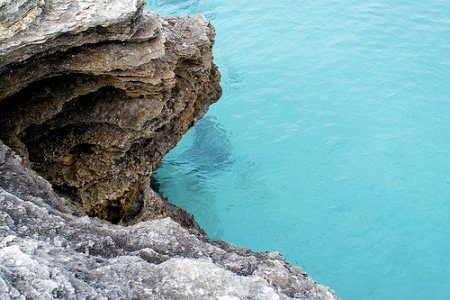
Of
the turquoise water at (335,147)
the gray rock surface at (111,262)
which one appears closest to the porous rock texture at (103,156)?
the gray rock surface at (111,262)

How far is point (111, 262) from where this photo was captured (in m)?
3.64

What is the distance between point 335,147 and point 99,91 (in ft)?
17.9

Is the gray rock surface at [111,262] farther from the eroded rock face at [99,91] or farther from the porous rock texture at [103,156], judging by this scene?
the eroded rock face at [99,91]

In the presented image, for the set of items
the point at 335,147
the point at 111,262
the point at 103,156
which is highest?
the point at 111,262

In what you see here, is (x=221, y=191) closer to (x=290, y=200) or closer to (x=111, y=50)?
(x=290, y=200)

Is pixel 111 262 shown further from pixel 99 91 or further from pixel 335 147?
pixel 335 147

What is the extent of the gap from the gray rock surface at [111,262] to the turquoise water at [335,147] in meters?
4.89

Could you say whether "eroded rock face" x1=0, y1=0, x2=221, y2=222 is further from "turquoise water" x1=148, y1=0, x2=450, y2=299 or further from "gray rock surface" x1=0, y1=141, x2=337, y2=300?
"turquoise water" x1=148, y1=0, x2=450, y2=299

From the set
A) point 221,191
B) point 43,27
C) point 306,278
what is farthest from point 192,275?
point 221,191

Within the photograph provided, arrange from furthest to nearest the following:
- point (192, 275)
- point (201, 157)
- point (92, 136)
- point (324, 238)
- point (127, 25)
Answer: point (201, 157)
point (324, 238)
point (92, 136)
point (127, 25)
point (192, 275)

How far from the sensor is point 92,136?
695 cm

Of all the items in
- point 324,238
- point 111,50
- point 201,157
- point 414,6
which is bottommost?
point 324,238

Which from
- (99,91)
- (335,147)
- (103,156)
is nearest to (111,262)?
(103,156)

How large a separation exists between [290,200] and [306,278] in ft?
19.0
